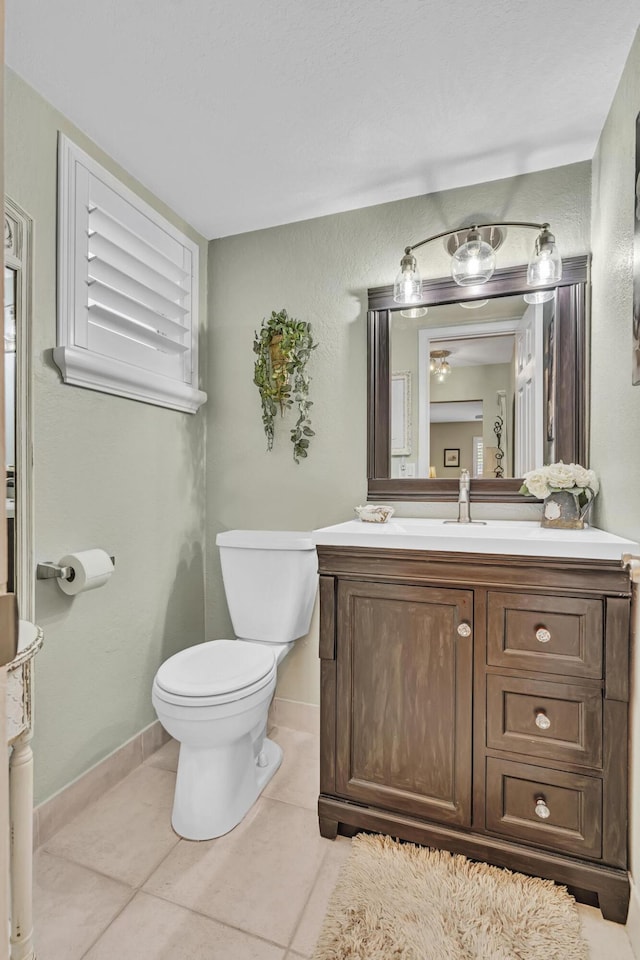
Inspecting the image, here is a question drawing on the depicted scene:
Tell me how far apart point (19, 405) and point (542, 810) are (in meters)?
1.91

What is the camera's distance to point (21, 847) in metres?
1.01

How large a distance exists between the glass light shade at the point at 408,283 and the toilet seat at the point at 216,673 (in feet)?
4.88

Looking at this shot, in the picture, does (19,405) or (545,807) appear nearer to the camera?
(545,807)

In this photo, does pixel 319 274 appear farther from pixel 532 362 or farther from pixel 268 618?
pixel 268 618

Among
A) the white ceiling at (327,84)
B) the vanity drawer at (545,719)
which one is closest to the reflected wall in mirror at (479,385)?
the white ceiling at (327,84)

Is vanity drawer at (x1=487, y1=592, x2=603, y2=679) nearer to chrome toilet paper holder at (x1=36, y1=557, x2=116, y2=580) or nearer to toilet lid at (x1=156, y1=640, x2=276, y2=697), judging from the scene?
toilet lid at (x1=156, y1=640, x2=276, y2=697)

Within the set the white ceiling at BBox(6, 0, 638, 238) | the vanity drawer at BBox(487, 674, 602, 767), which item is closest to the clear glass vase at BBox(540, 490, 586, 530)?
the vanity drawer at BBox(487, 674, 602, 767)

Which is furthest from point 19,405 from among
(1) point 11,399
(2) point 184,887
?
(2) point 184,887

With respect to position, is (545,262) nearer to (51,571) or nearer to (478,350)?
(478,350)

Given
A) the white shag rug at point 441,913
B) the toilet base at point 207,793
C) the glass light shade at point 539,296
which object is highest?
the glass light shade at point 539,296

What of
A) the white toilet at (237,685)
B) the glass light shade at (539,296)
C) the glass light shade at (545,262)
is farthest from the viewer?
the glass light shade at (539,296)

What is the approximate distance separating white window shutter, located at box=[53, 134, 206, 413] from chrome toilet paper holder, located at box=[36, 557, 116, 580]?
0.61m

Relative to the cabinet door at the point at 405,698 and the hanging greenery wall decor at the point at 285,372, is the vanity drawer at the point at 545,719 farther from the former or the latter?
the hanging greenery wall decor at the point at 285,372

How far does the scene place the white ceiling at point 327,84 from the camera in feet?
4.45
